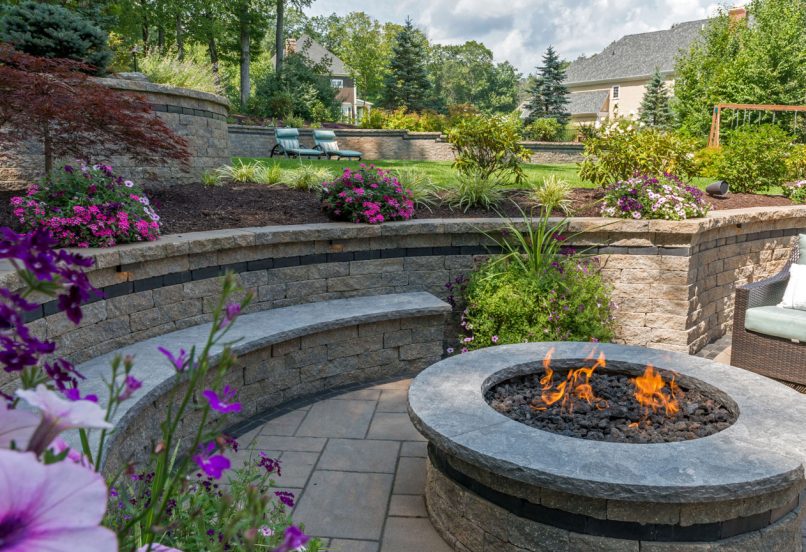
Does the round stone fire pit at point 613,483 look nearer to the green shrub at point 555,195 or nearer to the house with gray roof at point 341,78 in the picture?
the green shrub at point 555,195

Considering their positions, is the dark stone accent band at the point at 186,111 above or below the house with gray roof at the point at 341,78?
below

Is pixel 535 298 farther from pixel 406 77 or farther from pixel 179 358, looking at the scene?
pixel 406 77

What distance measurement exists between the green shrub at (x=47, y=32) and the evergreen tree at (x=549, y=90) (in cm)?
2390

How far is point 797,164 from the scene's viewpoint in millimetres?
8203

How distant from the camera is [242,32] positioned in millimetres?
20953

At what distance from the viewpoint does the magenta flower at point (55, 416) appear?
0.53 m

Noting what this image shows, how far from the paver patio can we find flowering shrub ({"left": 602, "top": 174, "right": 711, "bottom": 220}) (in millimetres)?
2518

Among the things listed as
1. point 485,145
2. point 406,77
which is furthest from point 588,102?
point 485,145

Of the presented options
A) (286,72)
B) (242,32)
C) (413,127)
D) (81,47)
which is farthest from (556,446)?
(242,32)

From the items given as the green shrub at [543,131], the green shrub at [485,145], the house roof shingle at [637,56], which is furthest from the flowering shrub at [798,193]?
the house roof shingle at [637,56]

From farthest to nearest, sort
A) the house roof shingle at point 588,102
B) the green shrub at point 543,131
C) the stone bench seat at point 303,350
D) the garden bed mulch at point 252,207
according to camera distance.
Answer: the house roof shingle at point 588,102
the green shrub at point 543,131
the garden bed mulch at point 252,207
the stone bench seat at point 303,350

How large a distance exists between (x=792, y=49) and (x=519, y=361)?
72.9 feet

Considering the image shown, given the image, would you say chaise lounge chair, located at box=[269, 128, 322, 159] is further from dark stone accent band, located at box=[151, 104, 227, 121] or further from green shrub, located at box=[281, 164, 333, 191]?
green shrub, located at box=[281, 164, 333, 191]

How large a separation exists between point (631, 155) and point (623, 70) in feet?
110
